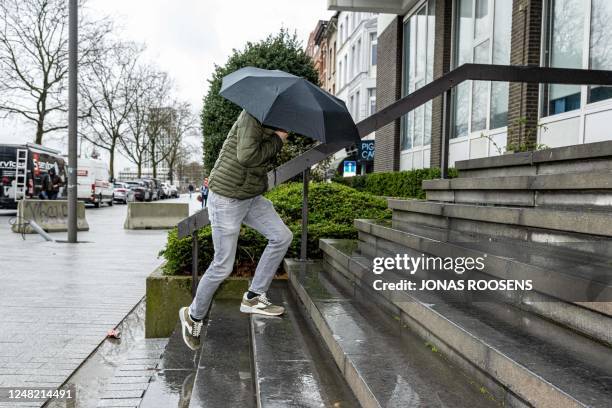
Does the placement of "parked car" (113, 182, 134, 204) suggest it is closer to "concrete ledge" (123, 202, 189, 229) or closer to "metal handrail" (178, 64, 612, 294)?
"concrete ledge" (123, 202, 189, 229)

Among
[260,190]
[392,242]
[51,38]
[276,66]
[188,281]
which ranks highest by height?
[51,38]

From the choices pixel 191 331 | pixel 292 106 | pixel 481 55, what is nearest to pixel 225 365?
pixel 191 331

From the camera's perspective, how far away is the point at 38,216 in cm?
1552

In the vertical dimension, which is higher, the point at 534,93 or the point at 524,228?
the point at 534,93

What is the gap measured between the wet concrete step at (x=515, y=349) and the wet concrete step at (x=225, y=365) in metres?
1.12

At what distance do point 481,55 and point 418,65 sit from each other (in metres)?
4.38

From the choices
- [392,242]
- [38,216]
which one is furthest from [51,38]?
[392,242]

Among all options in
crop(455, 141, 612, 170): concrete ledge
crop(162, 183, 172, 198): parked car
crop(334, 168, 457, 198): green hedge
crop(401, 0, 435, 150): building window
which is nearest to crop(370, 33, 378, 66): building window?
crop(401, 0, 435, 150): building window

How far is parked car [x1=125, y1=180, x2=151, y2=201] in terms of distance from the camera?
142 feet

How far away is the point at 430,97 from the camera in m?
4.94

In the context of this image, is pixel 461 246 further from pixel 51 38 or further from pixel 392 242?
pixel 51 38

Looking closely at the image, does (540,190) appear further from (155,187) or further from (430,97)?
(155,187)

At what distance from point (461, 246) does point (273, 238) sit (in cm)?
143

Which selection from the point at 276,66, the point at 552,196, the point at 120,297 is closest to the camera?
the point at 552,196
